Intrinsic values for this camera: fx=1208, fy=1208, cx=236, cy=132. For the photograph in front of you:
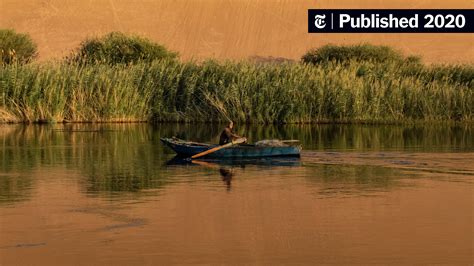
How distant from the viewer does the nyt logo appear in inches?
4118

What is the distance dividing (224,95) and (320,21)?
59628 mm

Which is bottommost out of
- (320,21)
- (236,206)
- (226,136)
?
(236,206)

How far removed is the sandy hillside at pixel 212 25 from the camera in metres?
110

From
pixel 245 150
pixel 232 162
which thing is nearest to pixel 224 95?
pixel 245 150

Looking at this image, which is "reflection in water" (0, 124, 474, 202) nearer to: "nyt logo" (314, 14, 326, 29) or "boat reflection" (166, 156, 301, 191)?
"boat reflection" (166, 156, 301, 191)

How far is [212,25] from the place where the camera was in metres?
117

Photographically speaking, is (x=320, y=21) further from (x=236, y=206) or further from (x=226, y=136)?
(x=236, y=206)

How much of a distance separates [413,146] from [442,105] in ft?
49.3

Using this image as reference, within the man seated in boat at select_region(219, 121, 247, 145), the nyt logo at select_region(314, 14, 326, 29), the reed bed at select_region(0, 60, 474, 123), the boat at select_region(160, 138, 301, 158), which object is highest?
the nyt logo at select_region(314, 14, 326, 29)

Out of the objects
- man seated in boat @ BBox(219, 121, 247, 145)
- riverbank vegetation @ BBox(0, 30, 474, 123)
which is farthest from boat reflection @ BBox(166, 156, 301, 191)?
riverbank vegetation @ BBox(0, 30, 474, 123)

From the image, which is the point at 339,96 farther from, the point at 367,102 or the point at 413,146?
the point at 413,146

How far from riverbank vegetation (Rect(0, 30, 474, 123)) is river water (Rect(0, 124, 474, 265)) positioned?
1291cm

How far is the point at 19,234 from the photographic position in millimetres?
15898

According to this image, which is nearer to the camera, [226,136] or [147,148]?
[226,136]
